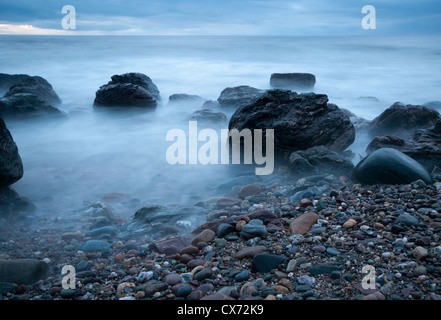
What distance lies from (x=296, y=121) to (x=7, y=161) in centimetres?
451

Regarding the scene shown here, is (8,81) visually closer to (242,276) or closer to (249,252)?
(249,252)

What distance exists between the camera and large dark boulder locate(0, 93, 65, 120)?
9.91 meters

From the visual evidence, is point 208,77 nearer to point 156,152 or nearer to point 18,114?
point 18,114

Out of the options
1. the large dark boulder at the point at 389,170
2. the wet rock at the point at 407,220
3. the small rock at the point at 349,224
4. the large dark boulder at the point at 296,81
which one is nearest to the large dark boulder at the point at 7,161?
the small rock at the point at 349,224

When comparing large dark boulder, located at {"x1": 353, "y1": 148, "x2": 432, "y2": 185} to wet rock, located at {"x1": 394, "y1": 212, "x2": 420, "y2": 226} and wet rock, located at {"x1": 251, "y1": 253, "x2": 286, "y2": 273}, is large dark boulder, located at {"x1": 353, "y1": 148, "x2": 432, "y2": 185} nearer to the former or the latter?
wet rock, located at {"x1": 394, "y1": 212, "x2": 420, "y2": 226}

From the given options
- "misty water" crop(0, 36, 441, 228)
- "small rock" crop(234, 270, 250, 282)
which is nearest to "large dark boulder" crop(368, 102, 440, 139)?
"misty water" crop(0, 36, 441, 228)

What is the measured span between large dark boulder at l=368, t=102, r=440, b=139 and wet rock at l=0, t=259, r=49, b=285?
6585 mm

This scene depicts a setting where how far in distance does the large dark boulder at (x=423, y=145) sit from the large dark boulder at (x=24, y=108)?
29.0 feet

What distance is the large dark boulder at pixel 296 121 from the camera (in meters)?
6.09

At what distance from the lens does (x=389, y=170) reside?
4.36 meters

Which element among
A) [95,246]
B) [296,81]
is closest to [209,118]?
[95,246]

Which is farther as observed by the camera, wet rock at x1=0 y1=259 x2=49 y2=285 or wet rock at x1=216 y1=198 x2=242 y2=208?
wet rock at x1=216 y1=198 x2=242 y2=208

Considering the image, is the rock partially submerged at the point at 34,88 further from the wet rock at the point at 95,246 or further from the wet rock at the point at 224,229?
the wet rock at the point at 224,229

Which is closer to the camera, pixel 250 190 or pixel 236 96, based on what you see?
pixel 250 190
